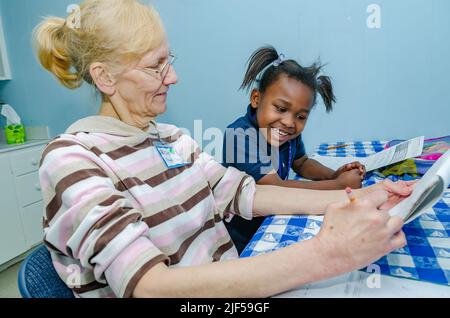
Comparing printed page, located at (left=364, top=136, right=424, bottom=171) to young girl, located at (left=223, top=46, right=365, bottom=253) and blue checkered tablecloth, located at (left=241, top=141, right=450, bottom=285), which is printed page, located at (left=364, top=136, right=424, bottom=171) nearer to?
young girl, located at (left=223, top=46, right=365, bottom=253)

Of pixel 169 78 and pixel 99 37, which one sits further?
pixel 169 78

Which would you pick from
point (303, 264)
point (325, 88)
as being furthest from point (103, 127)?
point (325, 88)

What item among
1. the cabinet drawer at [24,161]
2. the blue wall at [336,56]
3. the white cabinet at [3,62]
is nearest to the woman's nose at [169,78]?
the blue wall at [336,56]

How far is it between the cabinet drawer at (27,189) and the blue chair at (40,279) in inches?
71.1

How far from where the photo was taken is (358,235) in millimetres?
492

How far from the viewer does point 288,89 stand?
1289mm

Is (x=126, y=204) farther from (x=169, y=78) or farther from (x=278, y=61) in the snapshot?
(x=278, y=61)

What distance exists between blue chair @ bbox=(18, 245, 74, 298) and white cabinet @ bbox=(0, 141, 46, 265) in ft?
5.58

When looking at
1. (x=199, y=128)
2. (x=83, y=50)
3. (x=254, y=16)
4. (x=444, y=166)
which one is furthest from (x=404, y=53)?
(x=83, y=50)

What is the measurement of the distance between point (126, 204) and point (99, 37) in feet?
1.31

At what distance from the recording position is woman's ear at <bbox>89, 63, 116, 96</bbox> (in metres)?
0.78

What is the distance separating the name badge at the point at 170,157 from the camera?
84cm

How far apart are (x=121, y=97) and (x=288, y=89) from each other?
685 millimetres

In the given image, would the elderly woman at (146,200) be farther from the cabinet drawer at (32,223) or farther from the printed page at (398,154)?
the cabinet drawer at (32,223)
